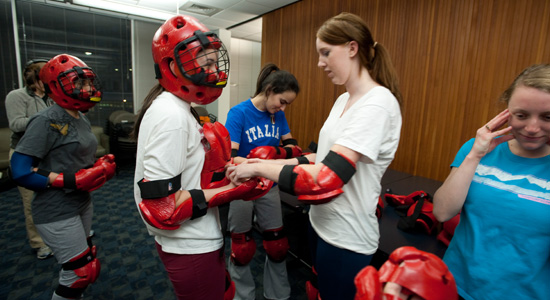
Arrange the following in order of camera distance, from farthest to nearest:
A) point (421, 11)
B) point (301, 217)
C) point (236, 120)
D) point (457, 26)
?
point (421, 11), point (457, 26), point (301, 217), point (236, 120)

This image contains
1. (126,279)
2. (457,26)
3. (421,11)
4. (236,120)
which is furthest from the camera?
(421,11)

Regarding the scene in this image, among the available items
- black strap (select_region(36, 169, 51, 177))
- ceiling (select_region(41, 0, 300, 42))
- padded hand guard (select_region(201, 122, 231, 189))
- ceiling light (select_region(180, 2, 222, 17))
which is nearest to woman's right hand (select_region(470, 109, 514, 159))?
padded hand guard (select_region(201, 122, 231, 189))

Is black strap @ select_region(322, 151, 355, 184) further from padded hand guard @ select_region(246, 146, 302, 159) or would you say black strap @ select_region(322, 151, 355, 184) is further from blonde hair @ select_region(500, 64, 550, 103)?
padded hand guard @ select_region(246, 146, 302, 159)

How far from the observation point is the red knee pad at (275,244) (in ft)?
6.26

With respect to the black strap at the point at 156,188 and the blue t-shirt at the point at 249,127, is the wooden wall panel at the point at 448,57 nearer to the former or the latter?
the blue t-shirt at the point at 249,127

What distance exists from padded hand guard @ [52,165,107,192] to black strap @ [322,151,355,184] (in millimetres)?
1415

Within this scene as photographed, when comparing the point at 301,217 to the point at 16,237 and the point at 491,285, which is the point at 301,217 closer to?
the point at 491,285

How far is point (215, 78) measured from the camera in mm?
1009

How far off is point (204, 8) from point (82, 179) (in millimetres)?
4280

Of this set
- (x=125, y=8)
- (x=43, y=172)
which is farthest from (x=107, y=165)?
(x=125, y=8)

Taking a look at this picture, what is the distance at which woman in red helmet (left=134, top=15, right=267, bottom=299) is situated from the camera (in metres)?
0.89

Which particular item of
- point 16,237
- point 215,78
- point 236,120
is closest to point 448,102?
point 236,120

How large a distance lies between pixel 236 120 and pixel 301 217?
43.4 inches

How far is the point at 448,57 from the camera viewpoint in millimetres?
2738
